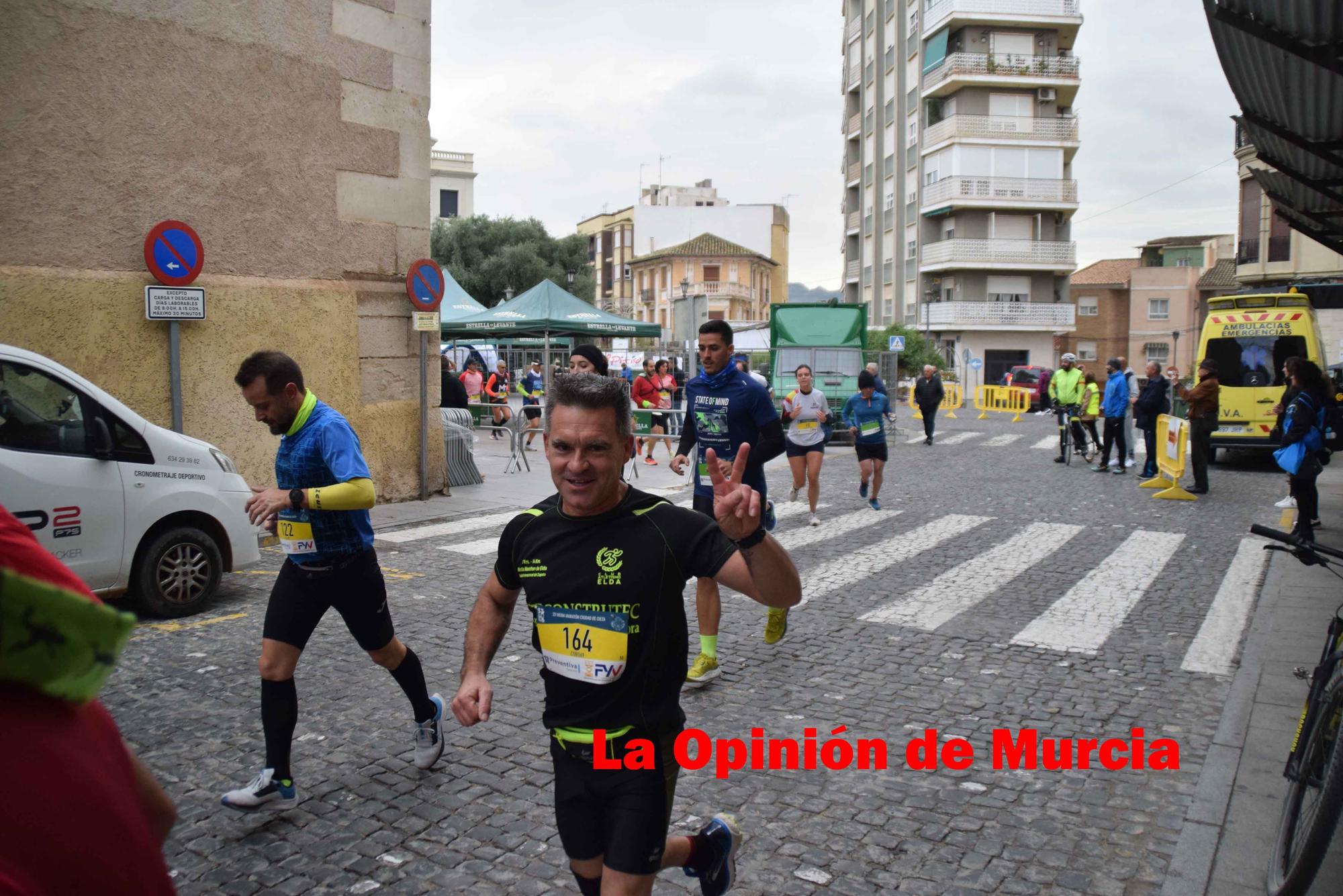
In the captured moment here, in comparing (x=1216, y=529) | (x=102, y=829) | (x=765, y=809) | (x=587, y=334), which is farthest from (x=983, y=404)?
(x=102, y=829)

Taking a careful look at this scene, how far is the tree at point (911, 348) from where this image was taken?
162 ft

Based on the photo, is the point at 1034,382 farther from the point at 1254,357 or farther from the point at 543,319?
the point at 543,319

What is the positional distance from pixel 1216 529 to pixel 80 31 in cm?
1267

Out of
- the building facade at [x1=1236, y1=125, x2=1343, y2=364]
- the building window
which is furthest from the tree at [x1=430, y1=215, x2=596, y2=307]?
the building facade at [x1=1236, y1=125, x2=1343, y2=364]

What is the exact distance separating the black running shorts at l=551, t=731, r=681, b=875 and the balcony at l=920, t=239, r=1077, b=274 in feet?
179

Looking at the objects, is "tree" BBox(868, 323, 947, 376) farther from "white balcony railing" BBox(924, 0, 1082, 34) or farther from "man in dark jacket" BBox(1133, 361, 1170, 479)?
"man in dark jacket" BBox(1133, 361, 1170, 479)

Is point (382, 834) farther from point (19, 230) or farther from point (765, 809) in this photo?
point (19, 230)

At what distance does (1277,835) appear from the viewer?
145 inches

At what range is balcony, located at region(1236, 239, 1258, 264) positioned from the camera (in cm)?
3691

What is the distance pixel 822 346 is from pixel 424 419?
12.5 meters

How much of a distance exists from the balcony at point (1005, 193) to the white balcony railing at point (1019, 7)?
8044 mm

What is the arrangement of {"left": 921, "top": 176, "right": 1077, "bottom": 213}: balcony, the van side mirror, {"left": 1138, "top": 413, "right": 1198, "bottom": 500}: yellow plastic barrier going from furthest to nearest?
1. {"left": 921, "top": 176, "right": 1077, "bottom": 213}: balcony
2. {"left": 1138, "top": 413, "right": 1198, "bottom": 500}: yellow plastic barrier
3. the van side mirror

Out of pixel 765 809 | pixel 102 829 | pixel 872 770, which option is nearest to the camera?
pixel 102 829

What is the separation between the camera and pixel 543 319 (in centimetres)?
2120
